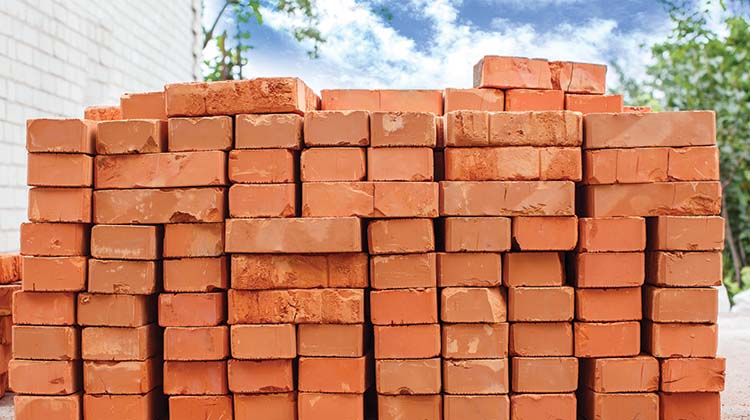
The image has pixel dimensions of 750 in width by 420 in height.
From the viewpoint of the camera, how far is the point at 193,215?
3461mm

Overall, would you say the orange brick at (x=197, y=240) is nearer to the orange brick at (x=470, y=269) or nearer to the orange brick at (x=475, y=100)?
the orange brick at (x=470, y=269)

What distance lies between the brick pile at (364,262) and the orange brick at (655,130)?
0.01 metres

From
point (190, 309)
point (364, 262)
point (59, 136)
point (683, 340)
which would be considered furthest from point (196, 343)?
point (683, 340)

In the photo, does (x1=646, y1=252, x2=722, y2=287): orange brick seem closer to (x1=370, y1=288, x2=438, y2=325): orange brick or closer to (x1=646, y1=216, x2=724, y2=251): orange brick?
(x1=646, y1=216, x2=724, y2=251): orange brick

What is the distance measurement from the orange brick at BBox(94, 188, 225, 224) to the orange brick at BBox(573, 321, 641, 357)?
7.00ft

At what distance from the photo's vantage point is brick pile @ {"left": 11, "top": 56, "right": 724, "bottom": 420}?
11.3ft

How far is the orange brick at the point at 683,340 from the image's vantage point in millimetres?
3480

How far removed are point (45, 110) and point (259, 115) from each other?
11.1 feet

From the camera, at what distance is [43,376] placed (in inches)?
138

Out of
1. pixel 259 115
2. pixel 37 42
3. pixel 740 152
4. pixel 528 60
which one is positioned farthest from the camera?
pixel 740 152

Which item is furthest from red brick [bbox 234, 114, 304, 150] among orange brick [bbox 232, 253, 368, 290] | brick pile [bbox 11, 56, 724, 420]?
orange brick [bbox 232, 253, 368, 290]

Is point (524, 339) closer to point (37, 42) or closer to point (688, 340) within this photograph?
point (688, 340)

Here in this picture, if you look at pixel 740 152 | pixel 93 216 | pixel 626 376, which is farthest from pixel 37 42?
pixel 740 152

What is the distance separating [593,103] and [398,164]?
1320mm
